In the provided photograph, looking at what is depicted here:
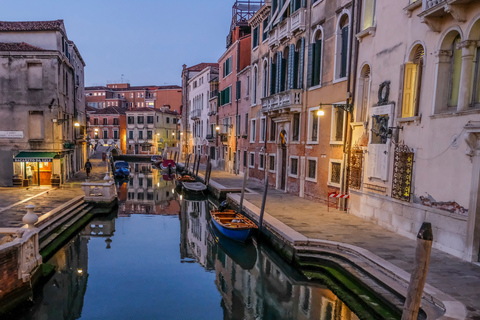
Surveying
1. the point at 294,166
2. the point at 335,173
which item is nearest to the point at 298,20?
the point at 294,166

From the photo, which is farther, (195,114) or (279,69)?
(195,114)

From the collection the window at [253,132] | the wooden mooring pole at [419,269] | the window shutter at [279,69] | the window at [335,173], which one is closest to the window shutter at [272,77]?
the window shutter at [279,69]

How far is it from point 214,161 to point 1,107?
18.2 metres

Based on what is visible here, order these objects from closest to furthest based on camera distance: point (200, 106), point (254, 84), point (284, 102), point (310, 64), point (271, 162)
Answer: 1. point (310, 64)
2. point (284, 102)
3. point (271, 162)
4. point (254, 84)
5. point (200, 106)

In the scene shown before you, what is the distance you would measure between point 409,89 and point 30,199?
1379 centimetres

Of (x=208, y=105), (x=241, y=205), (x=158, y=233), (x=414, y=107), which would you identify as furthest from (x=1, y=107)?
(x=208, y=105)

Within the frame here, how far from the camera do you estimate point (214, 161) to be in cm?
3167

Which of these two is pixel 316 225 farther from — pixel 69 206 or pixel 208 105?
pixel 208 105

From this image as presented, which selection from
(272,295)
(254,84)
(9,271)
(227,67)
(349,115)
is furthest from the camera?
(227,67)

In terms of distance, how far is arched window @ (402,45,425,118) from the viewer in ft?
28.4

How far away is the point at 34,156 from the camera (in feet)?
51.3

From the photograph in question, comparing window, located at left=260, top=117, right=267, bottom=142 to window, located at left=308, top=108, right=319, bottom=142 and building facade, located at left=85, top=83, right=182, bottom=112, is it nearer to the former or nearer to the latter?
window, located at left=308, top=108, right=319, bottom=142

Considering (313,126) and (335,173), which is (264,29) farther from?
(335,173)

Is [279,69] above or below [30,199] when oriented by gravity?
above
